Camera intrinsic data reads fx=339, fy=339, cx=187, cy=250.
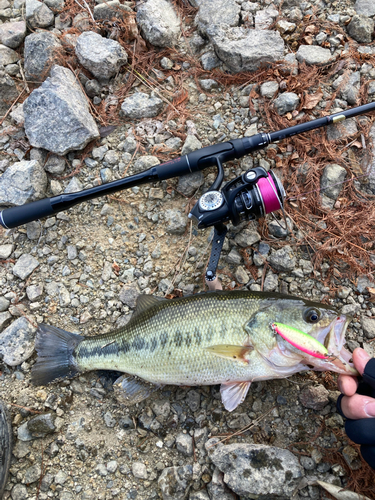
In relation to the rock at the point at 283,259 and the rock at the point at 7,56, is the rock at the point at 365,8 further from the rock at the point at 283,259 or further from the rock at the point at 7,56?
the rock at the point at 7,56

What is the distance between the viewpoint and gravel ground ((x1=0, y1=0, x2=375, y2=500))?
3256 millimetres

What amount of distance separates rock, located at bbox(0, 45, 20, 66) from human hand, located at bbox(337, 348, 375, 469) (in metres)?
5.10

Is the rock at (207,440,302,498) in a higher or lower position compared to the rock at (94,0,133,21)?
lower

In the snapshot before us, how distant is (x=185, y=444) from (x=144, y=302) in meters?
1.42

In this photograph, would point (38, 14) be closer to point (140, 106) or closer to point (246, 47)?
point (140, 106)

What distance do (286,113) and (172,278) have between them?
227 centimetres

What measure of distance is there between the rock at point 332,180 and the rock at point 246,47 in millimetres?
1447

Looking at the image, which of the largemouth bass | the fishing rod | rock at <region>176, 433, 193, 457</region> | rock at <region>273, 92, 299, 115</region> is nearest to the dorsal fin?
the largemouth bass

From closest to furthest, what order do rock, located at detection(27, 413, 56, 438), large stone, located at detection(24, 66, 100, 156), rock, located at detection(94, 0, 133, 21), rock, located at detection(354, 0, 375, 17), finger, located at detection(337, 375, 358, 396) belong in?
finger, located at detection(337, 375, 358, 396) → rock, located at detection(27, 413, 56, 438) → large stone, located at detection(24, 66, 100, 156) → rock, located at detection(354, 0, 375, 17) → rock, located at detection(94, 0, 133, 21)

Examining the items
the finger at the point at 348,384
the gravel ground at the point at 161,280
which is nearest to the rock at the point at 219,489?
the gravel ground at the point at 161,280

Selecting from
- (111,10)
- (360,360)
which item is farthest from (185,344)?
(111,10)

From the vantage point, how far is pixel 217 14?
411cm

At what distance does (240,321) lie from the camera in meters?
2.95

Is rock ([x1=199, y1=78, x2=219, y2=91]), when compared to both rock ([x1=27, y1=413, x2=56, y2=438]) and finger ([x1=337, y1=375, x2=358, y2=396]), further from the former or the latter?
rock ([x1=27, y1=413, x2=56, y2=438])
